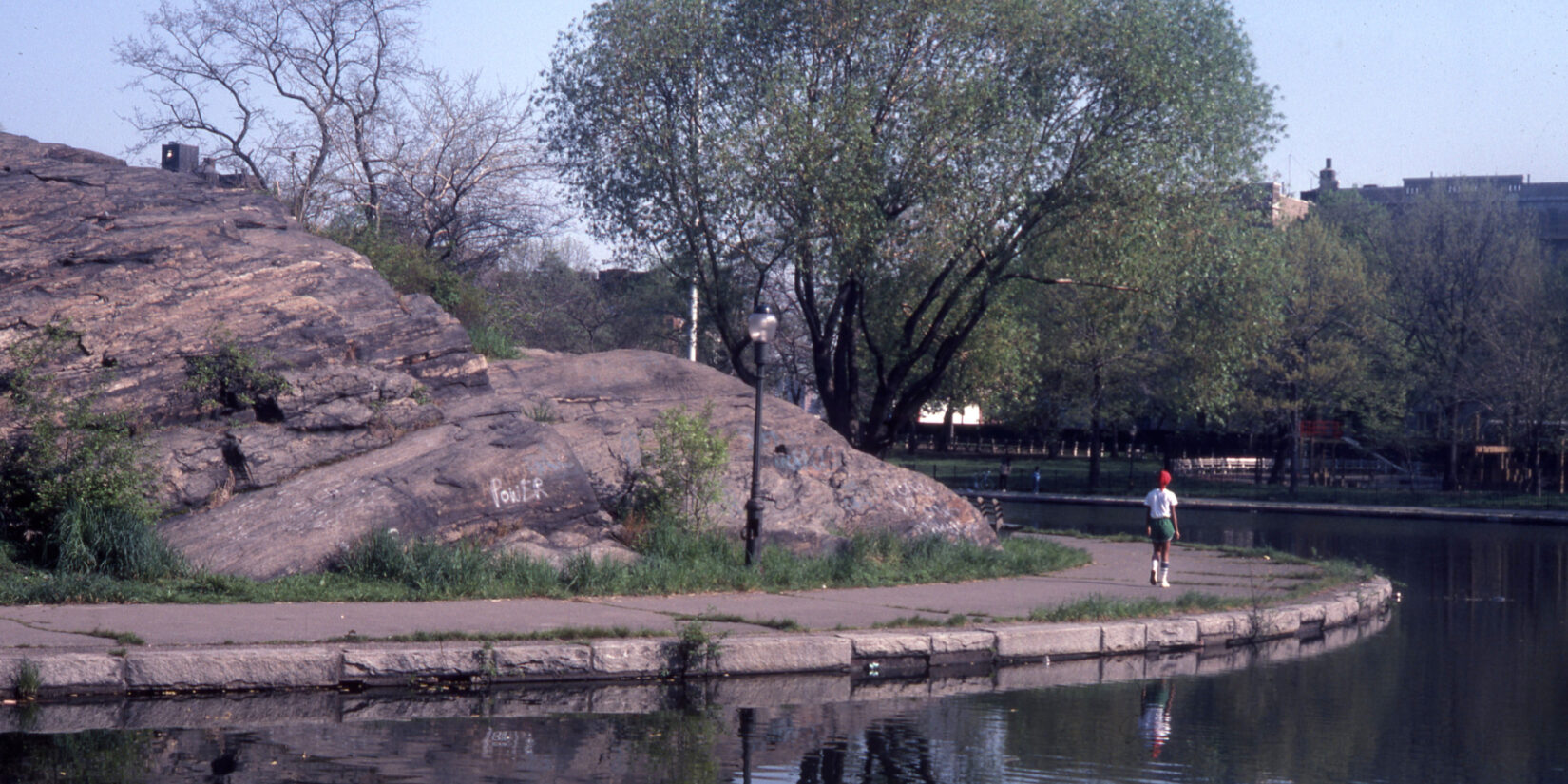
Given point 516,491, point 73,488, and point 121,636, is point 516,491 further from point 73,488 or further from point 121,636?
point 121,636

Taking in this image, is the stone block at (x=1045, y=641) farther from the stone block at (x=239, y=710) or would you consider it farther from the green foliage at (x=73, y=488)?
the green foliage at (x=73, y=488)

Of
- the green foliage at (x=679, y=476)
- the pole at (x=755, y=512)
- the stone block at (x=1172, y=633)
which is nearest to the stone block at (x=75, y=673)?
the green foliage at (x=679, y=476)

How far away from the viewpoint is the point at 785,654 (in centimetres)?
1011

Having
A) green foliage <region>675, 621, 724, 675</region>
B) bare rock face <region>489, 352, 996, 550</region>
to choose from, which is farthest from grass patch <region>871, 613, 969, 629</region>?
bare rock face <region>489, 352, 996, 550</region>

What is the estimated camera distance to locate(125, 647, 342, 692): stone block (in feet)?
27.8

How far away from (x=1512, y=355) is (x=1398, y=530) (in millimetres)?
17041

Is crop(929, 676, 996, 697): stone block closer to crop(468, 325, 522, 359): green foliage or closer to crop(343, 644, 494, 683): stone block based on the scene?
crop(343, 644, 494, 683): stone block

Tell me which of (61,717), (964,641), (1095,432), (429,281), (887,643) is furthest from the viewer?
(1095,432)

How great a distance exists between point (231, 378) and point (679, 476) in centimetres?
509

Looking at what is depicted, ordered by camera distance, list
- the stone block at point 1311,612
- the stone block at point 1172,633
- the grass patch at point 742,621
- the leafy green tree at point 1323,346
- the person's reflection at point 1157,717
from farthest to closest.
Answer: the leafy green tree at point 1323,346 → the stone block at point 1311,612 → the stone block at point 1172,633 → the grass patch at point 742,621 → the person's reflection at point 1157,717

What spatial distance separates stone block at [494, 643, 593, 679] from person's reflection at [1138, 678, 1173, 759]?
398cm

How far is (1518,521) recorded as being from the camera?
126 ft

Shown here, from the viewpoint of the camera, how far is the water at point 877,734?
271 inches

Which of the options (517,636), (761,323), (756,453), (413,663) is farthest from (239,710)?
(761,323)
